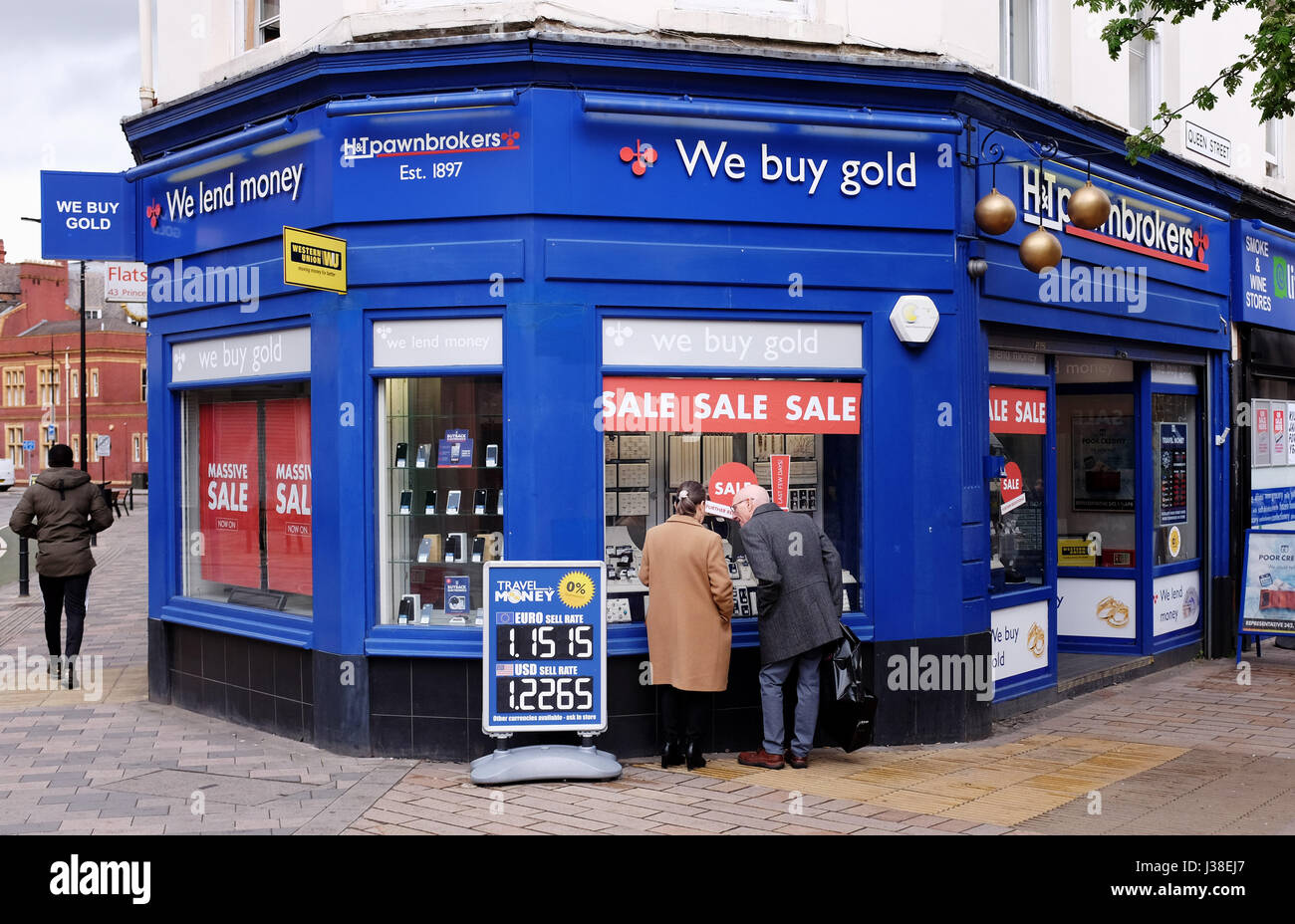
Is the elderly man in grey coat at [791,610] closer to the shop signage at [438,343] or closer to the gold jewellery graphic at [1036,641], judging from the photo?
the shop signage at [438,343]

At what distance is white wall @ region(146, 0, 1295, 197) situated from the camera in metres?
8.12

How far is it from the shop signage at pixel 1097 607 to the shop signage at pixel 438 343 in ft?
22.3

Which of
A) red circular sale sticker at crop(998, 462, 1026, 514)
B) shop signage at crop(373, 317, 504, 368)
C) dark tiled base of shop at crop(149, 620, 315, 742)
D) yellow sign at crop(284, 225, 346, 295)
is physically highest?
yellow sign at crop(284, 225, 346, 295)

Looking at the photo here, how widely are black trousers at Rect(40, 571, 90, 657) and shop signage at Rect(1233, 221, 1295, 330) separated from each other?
11.8m

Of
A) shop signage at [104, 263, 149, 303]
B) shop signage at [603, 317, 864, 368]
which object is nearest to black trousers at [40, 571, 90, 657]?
shop signage at [104, 263, 149, 303]

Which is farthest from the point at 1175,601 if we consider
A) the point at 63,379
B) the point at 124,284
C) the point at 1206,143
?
the point at 63,379

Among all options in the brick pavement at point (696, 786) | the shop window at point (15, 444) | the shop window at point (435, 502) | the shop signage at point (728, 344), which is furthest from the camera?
the shop window at point (15, 444)

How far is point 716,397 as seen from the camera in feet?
27.3

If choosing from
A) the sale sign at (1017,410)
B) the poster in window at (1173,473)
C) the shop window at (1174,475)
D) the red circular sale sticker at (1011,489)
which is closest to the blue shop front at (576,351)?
the sale sign at (1017,410)

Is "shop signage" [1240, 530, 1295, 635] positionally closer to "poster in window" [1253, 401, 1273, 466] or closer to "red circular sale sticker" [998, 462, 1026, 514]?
"poster in window" [1253, 401, 1273, 466]

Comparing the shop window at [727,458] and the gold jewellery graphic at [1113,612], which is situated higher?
the shop window at [727,458]

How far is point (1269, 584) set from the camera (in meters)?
12.0

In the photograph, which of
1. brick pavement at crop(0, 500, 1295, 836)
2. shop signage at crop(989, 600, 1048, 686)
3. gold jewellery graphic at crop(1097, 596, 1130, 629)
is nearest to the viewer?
brick pavement at crop(0, 500, 1295, 836)

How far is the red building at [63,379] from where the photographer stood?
70.6m
